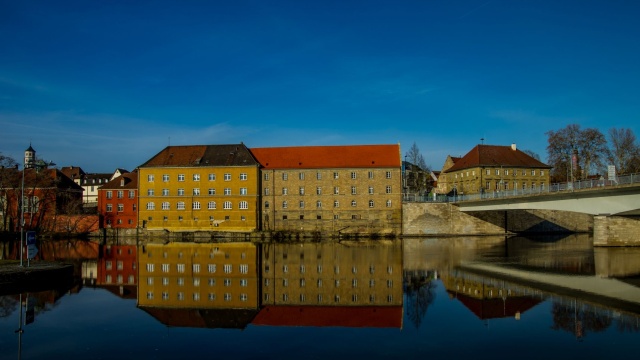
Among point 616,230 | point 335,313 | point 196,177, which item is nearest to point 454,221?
point 616,230

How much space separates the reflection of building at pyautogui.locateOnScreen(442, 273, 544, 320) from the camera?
17.1 meters

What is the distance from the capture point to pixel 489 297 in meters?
19.5

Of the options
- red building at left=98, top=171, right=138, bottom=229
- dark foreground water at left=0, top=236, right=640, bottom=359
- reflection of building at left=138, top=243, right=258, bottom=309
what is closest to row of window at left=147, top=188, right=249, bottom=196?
red building at left=98, top=171, right=138, bottom=229

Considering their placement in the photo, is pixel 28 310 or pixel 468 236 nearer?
pixel 28 310

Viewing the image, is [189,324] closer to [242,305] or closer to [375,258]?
[242,305]

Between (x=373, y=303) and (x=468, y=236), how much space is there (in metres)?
43.9

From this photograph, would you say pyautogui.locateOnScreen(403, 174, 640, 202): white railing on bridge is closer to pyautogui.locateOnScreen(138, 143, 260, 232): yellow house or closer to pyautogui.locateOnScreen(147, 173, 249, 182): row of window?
pyautogui.locateOnScreen(138, 143, 260, 232): yellow house

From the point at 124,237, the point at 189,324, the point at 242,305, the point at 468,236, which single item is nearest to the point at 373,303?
the point at 242,305

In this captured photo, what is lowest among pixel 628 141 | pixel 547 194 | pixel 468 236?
pixel 468 236

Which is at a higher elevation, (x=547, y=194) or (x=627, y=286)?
(x=547, y=194)

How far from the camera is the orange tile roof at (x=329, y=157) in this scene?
202ft

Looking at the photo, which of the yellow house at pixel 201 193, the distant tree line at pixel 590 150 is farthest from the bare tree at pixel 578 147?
the yellow house at pixel 201 193

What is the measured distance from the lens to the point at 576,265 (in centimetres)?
2905

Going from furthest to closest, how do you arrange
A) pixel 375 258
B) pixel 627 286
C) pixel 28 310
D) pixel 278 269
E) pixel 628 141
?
pixel 628 141, pixel 375 258, pixel 278 269, pixel 627 286, pixel 28 310
